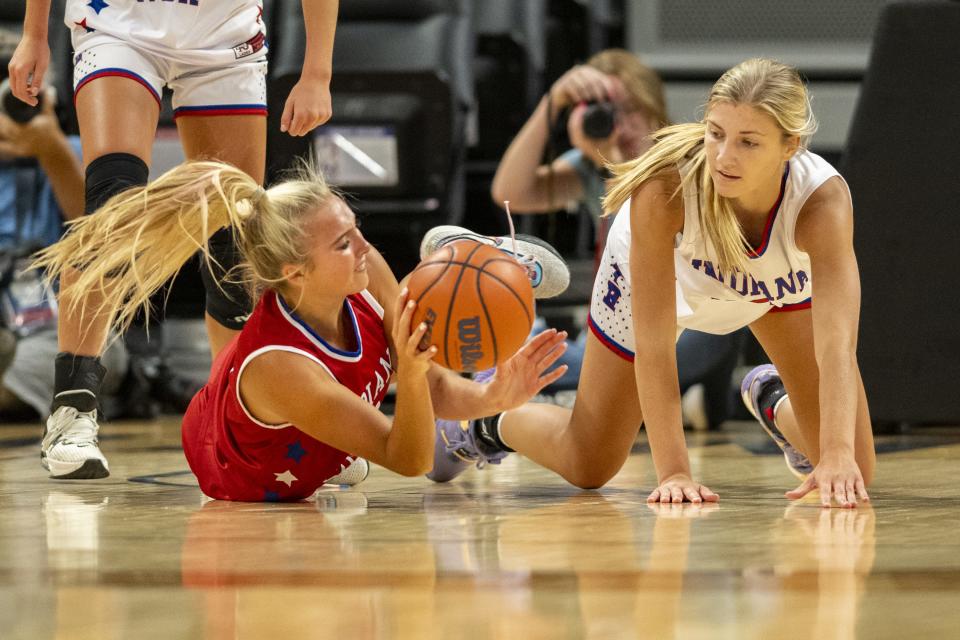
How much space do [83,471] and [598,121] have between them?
227cm

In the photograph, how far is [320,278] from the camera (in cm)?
278

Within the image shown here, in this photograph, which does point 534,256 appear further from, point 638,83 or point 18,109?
point 18,109

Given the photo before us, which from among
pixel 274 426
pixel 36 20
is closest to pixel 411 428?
pixel 274 426

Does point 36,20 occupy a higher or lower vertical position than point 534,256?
higher

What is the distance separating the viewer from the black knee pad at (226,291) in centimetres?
346

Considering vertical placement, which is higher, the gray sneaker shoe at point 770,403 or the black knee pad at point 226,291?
the black knee pad at point 226,291

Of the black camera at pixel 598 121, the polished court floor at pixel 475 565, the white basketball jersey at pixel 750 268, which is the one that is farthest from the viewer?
the black camera at pixel 598 121

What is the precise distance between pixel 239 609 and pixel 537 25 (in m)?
5.43

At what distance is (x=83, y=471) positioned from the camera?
333cm

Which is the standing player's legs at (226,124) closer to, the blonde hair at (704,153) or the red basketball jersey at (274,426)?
the red basketball jersey at (274,426)

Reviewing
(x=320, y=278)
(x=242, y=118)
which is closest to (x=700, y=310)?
(x=320, y=278)

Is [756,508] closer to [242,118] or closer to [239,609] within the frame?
[239,609]

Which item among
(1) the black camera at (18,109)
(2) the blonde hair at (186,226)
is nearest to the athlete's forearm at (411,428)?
(2) the blonde hair at (186,226)

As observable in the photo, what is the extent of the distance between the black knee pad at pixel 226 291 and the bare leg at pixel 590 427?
28.4 inches
